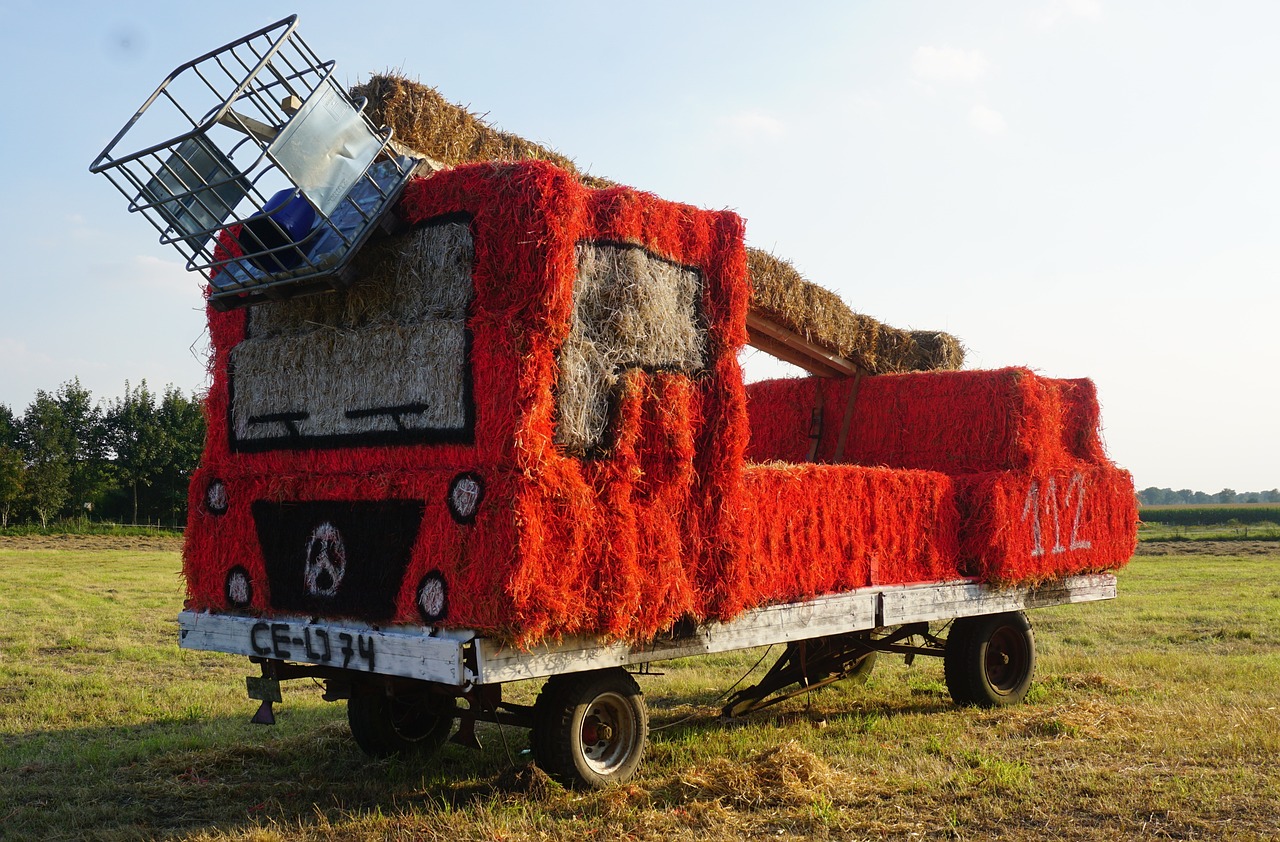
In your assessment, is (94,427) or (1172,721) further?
(94,427)

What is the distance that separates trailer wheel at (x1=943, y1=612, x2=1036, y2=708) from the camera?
337 inches

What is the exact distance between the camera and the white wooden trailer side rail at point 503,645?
4.98 meters

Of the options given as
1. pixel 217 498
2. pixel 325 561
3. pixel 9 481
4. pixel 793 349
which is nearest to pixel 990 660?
pixel 793 349

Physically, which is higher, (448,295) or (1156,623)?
(448,295)

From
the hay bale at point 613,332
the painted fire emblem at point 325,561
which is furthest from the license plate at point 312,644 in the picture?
the hay bale at point 613,332

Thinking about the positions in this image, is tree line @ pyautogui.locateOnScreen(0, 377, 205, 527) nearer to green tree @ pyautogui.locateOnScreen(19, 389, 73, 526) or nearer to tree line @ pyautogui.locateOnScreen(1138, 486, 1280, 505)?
green tree @ pyautogui.locateOnScreen(19, 389, 73, 526)

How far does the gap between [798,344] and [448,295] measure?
438 centimetres

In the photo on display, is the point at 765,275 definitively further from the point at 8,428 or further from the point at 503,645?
the point at 8,428

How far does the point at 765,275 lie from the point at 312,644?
15.1 feet

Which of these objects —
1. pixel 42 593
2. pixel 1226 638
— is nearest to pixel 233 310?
pixel 1226 638

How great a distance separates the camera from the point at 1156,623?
13.8 meters

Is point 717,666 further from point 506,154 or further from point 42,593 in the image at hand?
point 42,593

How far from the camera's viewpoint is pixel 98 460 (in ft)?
181

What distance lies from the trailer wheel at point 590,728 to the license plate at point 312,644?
3.10 ft
